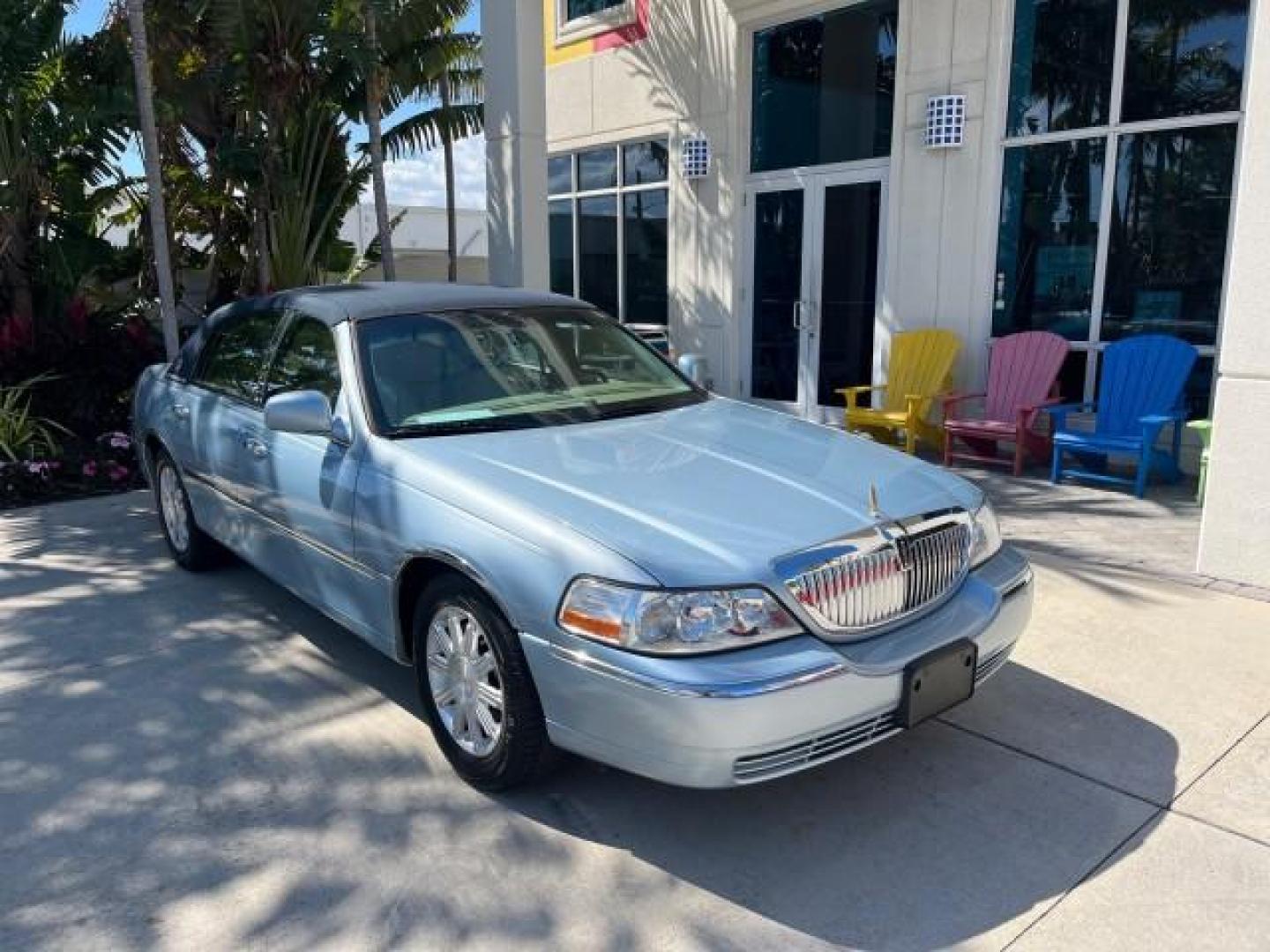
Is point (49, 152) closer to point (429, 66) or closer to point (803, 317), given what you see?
point (429, 66)

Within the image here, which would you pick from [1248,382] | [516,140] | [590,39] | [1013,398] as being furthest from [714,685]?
[590,39]

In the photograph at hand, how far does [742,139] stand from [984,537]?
25.7ft

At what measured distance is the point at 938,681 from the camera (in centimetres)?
295

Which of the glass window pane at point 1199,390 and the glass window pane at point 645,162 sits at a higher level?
the glass window pane at point 645,162

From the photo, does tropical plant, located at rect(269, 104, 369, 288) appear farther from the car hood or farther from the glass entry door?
the car hood

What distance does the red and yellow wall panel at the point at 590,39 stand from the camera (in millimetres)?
11289

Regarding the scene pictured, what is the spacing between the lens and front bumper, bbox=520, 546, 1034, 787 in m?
2.61

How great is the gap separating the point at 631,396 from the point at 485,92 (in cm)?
626

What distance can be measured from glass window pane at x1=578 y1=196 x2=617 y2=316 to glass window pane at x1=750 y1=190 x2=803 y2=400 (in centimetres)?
251

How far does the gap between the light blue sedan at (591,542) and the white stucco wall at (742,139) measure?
4967mm

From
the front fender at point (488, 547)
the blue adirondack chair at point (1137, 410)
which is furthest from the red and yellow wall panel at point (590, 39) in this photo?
the front fender at point (488, 547)

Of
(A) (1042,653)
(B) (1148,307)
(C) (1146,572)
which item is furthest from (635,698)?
(B) (1148,307)

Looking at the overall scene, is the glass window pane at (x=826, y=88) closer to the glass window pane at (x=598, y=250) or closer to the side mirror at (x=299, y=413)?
the glass window pane at (x=598, y=250)

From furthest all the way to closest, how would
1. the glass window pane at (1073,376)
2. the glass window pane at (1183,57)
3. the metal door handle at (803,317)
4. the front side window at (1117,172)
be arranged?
the metal door handle at (803,317)
the glass window pane at (1073,376)
the front side window at (1117,172)
the glass window pane at (1183,57)
